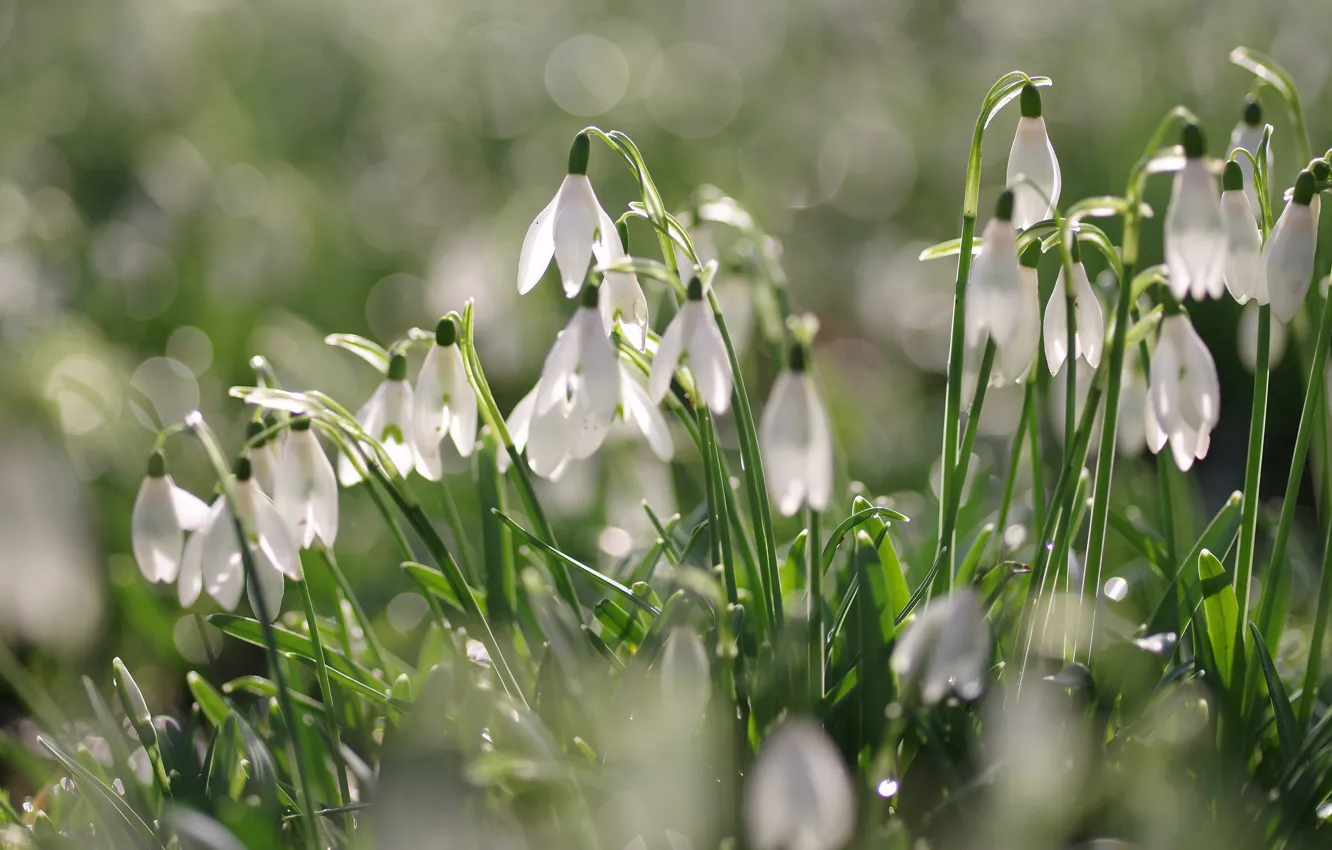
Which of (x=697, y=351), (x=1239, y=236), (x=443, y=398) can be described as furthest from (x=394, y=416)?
(x=1239, y=236)

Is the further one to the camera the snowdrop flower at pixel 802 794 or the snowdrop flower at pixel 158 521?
the snowdrop flower at pixel 158 521

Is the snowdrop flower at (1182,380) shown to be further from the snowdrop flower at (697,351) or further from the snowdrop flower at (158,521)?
the snowdrop flower at (158,521)

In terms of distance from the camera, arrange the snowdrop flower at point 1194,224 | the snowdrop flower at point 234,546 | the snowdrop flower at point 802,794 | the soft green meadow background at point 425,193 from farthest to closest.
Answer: the soft green meadow background at point 425,193
the snowdrop flower at point 234,546
the snowdrop flower at point 1194,224
the snowdrop flower at point 802,794

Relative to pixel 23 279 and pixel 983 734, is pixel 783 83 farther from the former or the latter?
pixel 983 734

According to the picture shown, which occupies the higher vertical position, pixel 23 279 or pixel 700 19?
pixel 700 19

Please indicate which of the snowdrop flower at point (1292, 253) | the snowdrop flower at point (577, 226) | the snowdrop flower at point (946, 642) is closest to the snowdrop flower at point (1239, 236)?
the snowdrop flower at point (1292, 253)

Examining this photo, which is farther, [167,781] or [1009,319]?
[167,781]

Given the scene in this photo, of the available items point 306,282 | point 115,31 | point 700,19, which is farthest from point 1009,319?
point 700,19
